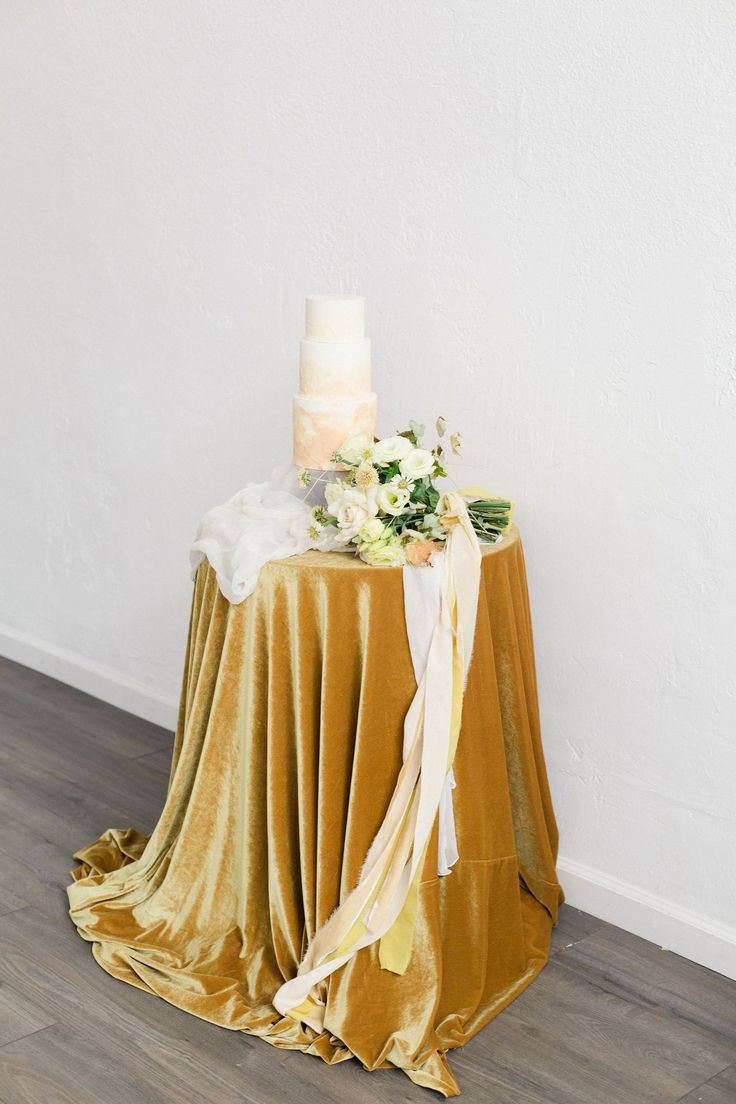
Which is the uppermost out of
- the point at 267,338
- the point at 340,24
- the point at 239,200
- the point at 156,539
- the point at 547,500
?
the point at 340,24

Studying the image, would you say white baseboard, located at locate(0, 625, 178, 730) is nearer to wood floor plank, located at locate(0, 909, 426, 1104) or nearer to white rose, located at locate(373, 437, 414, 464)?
wood floor plank, located at locate(0, 909, 426, 1104)

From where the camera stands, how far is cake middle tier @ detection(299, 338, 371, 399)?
6.48 feet

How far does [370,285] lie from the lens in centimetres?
243

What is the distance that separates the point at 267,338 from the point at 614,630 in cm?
108

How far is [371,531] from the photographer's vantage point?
183cm

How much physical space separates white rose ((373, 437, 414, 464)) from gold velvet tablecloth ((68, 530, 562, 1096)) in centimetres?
17

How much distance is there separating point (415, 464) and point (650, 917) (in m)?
1.01

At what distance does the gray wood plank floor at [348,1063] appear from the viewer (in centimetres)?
176

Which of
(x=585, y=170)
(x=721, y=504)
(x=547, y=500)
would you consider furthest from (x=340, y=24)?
(x=721, y=504)

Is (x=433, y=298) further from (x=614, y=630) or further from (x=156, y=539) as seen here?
(x=156, y=539)

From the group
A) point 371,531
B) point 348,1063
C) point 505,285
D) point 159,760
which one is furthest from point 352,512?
point 159,760

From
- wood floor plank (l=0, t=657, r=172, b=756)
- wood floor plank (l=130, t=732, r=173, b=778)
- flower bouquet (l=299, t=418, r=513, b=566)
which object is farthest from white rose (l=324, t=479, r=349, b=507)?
wood floor plank (l=0, t=657, r=172, b=756)

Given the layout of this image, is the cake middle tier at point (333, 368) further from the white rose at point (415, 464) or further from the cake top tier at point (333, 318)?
the white rose at point (415, 464)

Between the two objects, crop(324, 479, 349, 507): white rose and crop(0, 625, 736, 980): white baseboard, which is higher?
crop(324, 479, 349, 507): white rose
